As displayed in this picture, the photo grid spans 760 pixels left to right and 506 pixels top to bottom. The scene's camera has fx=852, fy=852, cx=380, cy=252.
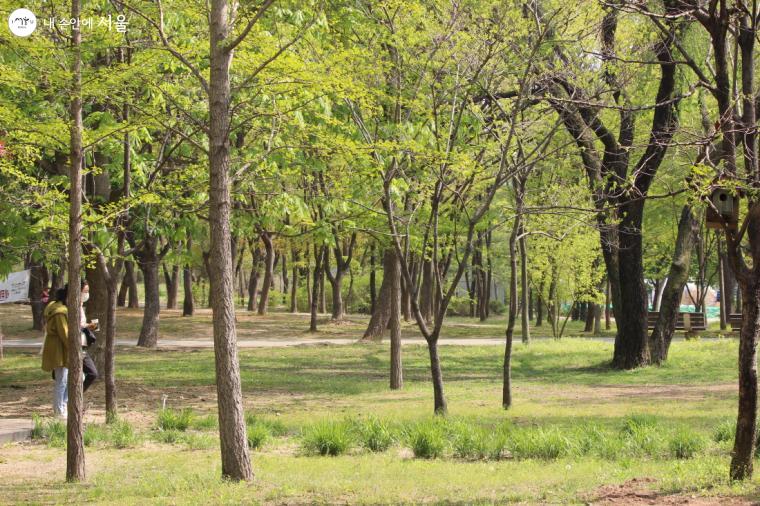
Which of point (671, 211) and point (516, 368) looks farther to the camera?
point (671, 211)

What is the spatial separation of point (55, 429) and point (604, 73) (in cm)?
1059

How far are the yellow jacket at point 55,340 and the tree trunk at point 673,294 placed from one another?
14840mm

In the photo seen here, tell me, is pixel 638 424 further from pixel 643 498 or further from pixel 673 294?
pixel 673 294

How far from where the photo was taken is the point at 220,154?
765 cm

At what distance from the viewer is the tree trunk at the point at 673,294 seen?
21.3 metres

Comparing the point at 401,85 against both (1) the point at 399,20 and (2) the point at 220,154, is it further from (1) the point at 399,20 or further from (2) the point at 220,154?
(2) the point at 220,154

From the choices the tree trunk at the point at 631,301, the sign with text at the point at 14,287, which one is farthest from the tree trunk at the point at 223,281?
the tree trunk at the point at 631,301

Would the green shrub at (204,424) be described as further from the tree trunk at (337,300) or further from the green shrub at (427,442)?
the tree trunk at (337,300)

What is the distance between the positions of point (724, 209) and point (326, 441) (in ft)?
15.8

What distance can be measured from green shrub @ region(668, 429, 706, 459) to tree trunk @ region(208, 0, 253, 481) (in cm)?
436

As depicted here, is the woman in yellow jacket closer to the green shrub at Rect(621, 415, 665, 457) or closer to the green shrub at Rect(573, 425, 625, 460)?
the green shrub at Rect(573, 425, 625, 460)

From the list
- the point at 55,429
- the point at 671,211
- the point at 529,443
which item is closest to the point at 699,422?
the point at 529,443

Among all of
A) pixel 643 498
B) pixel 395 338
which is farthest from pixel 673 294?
pixel 643 498

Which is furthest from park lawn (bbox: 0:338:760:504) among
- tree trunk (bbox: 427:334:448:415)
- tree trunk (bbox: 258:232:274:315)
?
tree trunk (bbox: 258:232:274:315)
